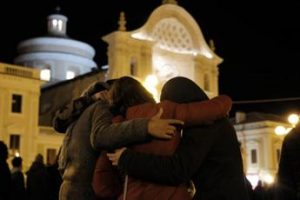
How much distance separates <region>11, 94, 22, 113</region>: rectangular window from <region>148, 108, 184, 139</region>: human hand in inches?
1032

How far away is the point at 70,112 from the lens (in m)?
4.20

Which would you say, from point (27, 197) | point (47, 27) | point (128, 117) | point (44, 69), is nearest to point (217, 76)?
point (44, 69)

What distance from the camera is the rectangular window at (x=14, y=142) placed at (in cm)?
2793

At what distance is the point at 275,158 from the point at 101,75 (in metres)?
15.5

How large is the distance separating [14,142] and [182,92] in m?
25.9

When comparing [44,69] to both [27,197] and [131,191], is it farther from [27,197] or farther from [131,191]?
[131,191]

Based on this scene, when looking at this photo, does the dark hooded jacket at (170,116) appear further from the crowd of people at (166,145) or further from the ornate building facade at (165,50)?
the ornate building facade at (165,50)

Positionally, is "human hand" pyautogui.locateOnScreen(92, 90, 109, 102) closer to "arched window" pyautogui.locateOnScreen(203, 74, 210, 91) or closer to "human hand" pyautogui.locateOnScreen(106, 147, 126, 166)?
"human hand" pyautogui.locateOnScreen(106, 147, 126, 166)

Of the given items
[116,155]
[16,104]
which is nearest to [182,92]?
[116,155]

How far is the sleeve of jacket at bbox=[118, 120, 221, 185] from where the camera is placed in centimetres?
301

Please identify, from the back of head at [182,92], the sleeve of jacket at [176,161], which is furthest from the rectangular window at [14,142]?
the sleeve of jacket at [176,161]

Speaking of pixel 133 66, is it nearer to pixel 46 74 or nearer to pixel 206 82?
pixel 206 82

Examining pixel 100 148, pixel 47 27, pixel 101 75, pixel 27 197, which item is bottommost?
pixel 27 197

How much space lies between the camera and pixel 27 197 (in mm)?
10188
